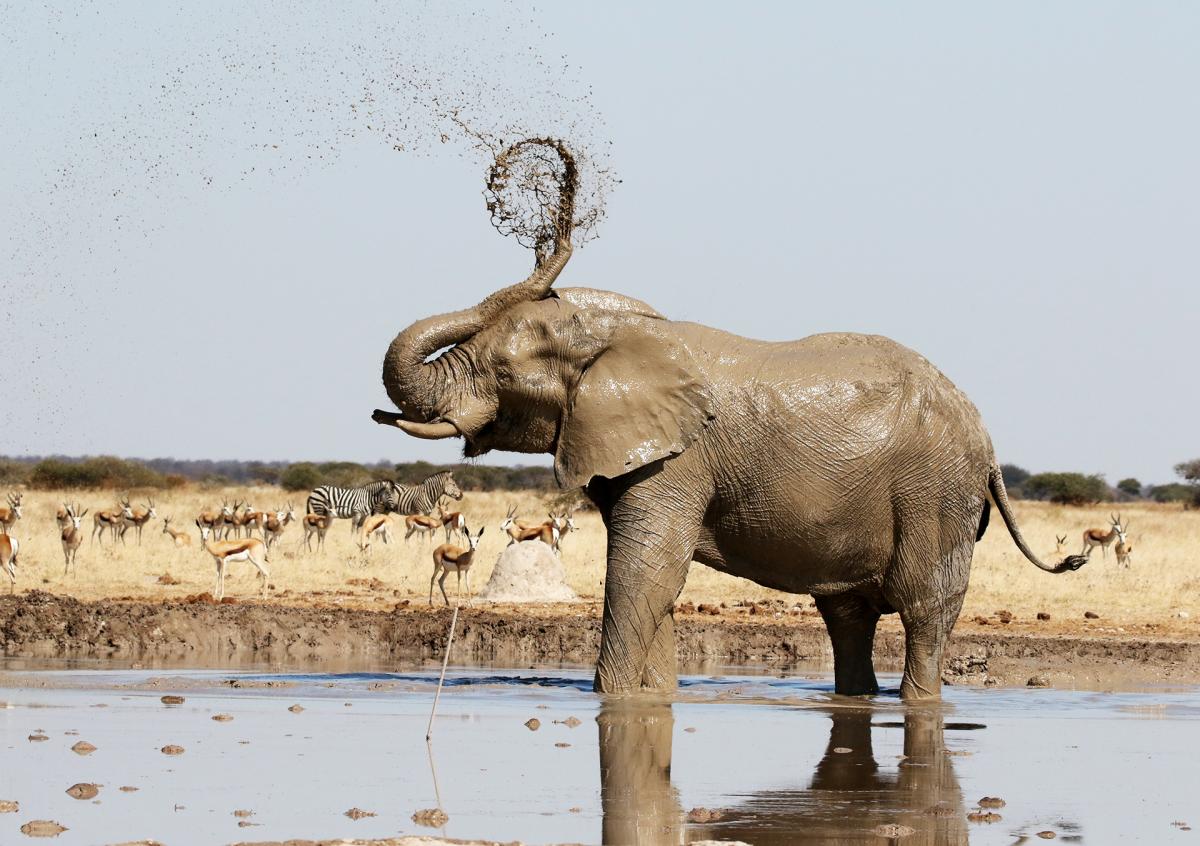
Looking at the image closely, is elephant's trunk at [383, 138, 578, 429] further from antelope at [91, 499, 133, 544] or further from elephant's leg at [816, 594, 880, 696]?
antelope at [91, 499, 133, 544]

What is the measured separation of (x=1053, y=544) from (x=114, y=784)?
36773mm

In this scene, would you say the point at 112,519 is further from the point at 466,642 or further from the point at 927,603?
the point at 927,603

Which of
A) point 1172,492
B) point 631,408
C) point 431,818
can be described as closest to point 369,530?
point 631,408

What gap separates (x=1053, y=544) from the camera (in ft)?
140

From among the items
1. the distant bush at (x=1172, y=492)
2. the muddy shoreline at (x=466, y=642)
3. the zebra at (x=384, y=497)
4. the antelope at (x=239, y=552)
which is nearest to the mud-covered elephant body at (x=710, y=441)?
the muddy shoreline at (x=466, y=642)

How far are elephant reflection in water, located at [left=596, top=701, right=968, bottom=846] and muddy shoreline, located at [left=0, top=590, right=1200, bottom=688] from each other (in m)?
6.23

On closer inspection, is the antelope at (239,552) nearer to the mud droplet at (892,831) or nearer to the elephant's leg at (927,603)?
the elephant's leg at (927,603)

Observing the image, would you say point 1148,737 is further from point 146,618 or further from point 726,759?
point 146,618

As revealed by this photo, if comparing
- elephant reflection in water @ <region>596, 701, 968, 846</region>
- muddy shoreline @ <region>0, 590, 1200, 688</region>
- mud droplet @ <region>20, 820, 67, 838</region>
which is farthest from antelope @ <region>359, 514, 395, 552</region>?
mud droplet @ <region>20, 820, 67, 838</region>

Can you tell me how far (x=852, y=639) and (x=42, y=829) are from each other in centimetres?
742

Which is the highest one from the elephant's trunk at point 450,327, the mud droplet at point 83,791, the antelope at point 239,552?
the elephant's trunk at point 450,327

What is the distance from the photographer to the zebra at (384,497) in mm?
47906

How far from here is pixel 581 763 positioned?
9.11 m

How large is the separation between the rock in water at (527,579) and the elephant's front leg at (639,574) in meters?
11.4
